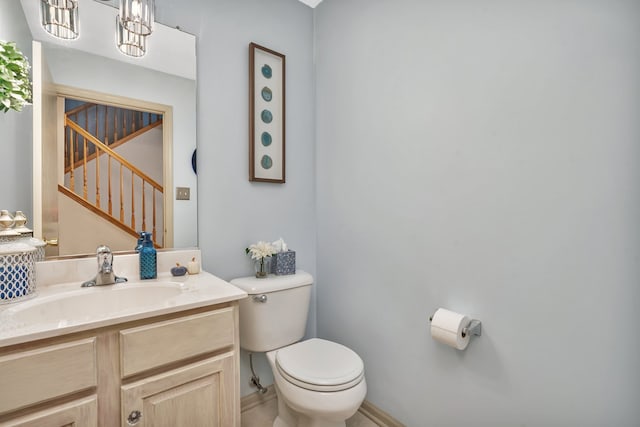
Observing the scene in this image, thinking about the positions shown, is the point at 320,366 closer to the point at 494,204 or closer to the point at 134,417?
the point at 134,417

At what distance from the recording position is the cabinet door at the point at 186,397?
96 cm

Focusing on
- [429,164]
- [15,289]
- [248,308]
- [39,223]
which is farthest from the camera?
[248,308]

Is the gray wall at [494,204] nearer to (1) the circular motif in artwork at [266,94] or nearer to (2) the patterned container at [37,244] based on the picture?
(1) the circular motif in artwork at [266,94]

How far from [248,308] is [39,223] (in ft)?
3.02

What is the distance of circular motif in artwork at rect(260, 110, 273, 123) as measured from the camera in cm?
179

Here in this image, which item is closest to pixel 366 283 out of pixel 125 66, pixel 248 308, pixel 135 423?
pixel 248 308

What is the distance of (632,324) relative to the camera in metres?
0.90

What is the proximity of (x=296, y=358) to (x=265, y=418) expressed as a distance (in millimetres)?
536

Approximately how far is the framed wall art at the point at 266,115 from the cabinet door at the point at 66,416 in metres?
1.17

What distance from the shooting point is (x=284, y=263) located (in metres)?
1.74

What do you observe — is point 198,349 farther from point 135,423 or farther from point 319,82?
point 319,82

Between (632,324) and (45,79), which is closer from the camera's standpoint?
(632,324)

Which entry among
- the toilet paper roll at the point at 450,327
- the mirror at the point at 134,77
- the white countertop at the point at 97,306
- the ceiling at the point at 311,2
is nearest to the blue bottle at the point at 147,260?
the white countertop at the point at 97,306

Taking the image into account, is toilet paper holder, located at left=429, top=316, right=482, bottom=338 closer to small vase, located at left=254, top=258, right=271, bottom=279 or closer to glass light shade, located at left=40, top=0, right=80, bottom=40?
small vase, located at left=254, top=258, right=271, bottom=279
